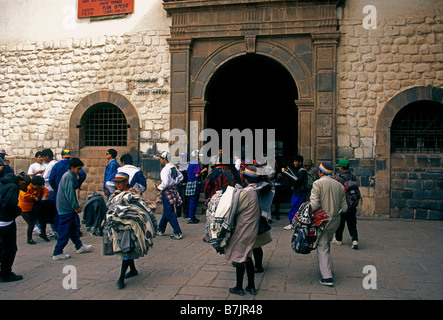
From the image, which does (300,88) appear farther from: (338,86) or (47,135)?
(47,135)

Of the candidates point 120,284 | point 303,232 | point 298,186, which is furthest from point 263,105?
point 120,284

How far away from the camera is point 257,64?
12180mm

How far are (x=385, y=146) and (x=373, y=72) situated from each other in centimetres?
190

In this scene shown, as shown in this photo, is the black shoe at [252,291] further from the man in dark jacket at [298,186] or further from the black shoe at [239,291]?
the man in dark jacket at [298,186]

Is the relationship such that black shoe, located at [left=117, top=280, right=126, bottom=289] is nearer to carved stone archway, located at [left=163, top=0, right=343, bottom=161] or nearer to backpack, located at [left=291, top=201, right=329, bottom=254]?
backpack, located at [left=291, top=201, right=329, bottom=254]

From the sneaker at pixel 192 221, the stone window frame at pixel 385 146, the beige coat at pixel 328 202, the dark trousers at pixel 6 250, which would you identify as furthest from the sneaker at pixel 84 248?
the stone window frame at pixel 385 146

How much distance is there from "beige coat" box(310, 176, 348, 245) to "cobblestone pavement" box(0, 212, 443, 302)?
683 millimetres

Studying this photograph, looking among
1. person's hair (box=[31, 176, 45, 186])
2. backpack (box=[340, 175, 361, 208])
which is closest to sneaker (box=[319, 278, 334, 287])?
backpack (box=[340, 175, 361, 208])

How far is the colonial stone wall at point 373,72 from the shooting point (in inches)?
359

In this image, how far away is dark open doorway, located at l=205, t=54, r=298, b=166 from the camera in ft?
45.2

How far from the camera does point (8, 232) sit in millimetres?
4961

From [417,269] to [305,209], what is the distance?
2.08 m

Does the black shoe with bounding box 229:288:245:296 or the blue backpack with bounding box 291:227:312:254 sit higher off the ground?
the blue backpack with bounding box 291:227:312:254
